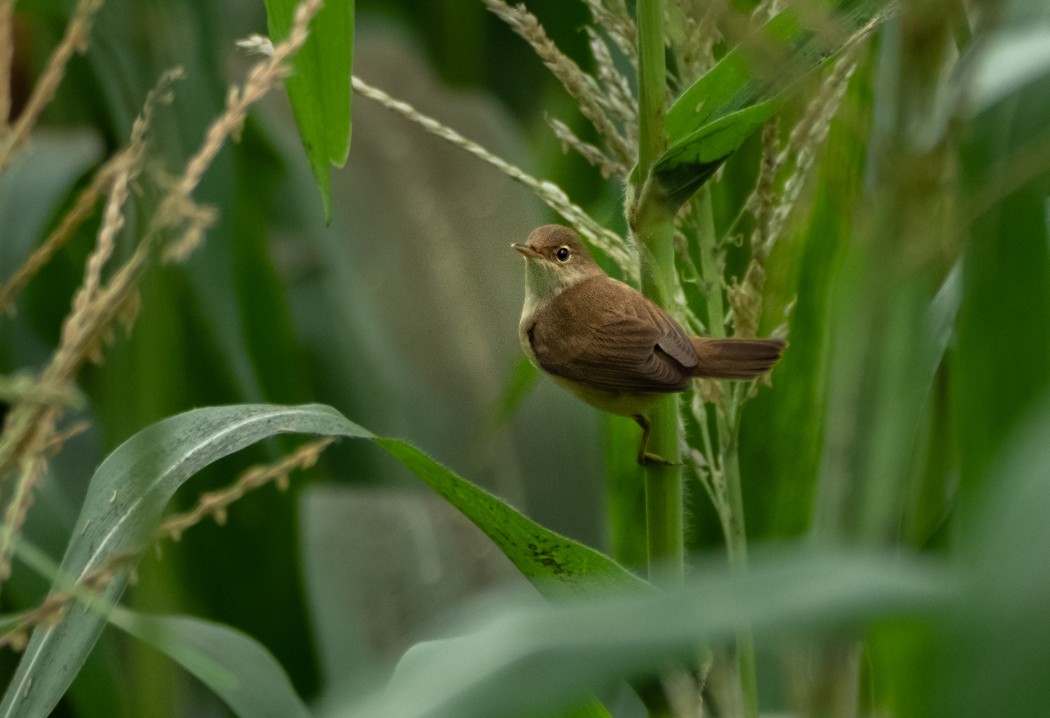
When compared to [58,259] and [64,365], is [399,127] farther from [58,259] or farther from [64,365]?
[64,365]

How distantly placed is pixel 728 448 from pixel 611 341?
0.25m

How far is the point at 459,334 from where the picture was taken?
195cm

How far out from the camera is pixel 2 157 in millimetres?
599

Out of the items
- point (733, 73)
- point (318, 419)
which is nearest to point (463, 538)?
point (318, 419)

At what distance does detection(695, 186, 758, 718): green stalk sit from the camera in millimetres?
850

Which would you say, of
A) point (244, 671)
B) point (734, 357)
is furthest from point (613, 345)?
point (244, 671)

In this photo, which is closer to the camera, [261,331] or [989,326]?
[989,326]

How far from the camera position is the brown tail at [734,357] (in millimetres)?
936

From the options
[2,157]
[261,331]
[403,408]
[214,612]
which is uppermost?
[2,157]

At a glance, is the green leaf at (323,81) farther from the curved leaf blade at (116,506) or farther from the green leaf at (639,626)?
the green leaf at (639,626)

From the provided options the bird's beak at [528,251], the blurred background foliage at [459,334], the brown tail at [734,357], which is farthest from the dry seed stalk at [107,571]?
the bird's beak at [528,251]

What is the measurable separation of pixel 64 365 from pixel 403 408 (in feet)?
4.15

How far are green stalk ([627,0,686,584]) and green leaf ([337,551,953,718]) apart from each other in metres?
0.36

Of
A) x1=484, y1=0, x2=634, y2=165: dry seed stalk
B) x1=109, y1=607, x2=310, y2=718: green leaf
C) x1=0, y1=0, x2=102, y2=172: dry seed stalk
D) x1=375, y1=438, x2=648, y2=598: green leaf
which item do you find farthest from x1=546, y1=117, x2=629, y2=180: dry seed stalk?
x1=109, y1=607, x2=310, y2=718: green leaf
